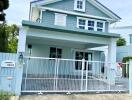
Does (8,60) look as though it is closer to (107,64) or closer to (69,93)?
(69,93)

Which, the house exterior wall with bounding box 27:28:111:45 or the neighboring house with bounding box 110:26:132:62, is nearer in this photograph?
the house exterior wall with bounding box 27:28:111:45

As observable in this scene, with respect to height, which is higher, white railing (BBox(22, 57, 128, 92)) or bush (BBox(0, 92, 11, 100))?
white railing (BBox(22, 57, 128, 92))

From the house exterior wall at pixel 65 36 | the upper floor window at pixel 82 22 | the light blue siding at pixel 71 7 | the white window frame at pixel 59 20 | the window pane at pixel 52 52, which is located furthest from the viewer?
the upper floor window at pixel 82 22

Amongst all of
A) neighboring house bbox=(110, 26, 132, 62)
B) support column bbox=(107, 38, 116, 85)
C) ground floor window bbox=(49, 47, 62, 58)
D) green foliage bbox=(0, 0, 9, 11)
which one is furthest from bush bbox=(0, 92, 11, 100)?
neighboring house bbox=(110, 26, 132, 62)

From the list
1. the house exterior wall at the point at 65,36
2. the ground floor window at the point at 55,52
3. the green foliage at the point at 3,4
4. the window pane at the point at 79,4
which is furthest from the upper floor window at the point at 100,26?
the green foliage at the point at 3,4

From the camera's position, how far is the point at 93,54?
23344 mm

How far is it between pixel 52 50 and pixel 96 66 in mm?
6057

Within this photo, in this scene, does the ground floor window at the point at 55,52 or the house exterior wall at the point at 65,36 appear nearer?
the house exterior wall at the point at 65,36

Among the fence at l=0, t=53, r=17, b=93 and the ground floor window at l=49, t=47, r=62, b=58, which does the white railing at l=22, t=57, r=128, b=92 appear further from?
the ground floor window at l=49, t=47, r=62, b=58

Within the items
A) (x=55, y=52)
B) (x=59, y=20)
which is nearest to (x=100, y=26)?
(x=59, y=20)

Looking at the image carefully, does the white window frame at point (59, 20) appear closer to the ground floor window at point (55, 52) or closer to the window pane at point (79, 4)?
the window pane at point (79, 4)

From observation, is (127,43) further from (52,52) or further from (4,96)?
(4,96)

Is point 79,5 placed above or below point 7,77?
above

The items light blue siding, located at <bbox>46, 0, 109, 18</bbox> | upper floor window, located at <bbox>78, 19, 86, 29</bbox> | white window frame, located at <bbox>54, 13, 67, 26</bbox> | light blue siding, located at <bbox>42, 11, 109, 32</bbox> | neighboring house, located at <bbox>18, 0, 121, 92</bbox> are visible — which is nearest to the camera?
neighboring house, located at <bbox>18, 0, 121, 92</bbox>
